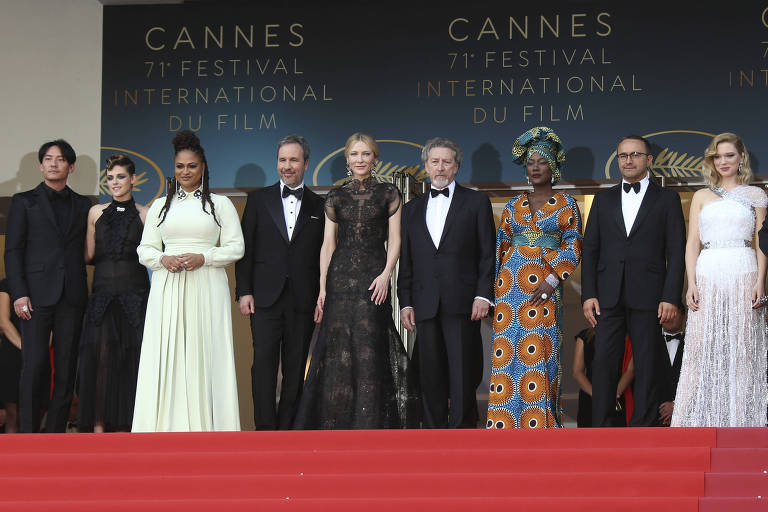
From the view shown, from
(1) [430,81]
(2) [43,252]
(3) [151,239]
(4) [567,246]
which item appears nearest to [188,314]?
(3) [151,239]

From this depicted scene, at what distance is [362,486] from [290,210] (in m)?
2.15

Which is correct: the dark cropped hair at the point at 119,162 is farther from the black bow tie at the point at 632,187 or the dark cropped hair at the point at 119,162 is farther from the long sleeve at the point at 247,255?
the black bow tie at the point at 632,187

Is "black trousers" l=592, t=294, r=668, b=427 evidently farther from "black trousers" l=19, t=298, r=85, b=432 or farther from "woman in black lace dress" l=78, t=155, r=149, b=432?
"black trousers" l=19, t=298, r=85, b=432

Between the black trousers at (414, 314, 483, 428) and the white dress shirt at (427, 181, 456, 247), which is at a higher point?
the white dress shirt at (427, 181, 456, 247)

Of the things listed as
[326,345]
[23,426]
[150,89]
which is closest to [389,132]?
[150,89]

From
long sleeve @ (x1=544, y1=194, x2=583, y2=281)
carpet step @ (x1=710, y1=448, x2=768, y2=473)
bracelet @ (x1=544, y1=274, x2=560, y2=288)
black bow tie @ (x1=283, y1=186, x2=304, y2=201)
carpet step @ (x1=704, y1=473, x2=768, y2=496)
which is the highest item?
black bow tie @ (x1=283, y1=186, x2=304, y2=201)

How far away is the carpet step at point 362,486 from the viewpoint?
460 centimetres

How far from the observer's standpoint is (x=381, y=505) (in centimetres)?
453

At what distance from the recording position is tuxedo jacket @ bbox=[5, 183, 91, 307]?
254 inches

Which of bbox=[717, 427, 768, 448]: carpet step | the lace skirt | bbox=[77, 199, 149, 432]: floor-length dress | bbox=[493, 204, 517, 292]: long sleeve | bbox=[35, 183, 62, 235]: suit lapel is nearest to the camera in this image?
bbox=[717, 427, 768, 448]: carpet step

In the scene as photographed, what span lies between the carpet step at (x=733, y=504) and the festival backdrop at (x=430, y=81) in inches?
152

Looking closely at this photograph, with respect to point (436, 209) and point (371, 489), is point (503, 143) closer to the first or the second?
point (436, 209)

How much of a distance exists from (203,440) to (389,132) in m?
3.52

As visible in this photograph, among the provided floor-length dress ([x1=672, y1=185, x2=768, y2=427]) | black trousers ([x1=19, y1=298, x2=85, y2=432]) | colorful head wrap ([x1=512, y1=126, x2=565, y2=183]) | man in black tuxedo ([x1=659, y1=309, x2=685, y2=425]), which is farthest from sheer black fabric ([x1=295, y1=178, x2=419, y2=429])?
man in black tuxedo ([x1=659, y1=309, x2=685, y2=425])
